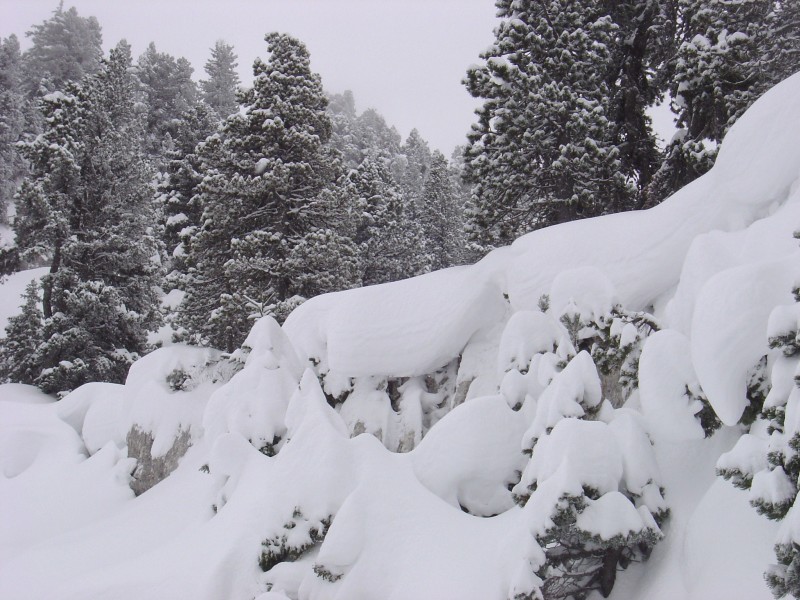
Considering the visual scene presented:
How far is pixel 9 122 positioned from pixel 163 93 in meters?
10.6

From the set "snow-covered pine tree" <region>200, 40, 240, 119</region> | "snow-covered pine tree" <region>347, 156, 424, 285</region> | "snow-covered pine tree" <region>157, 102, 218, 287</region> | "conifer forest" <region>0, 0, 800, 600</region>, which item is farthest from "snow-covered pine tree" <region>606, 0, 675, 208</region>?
"snow-covered pine tree" <region>200, 40, 240, 119</region>

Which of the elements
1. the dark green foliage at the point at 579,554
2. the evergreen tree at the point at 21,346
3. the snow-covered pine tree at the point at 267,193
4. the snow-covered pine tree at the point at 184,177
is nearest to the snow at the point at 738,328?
the dark green foliage at the point at 579,554

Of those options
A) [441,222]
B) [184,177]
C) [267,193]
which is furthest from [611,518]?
[441,222]

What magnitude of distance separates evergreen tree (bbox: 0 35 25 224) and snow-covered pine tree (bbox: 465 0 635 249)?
37.4 m

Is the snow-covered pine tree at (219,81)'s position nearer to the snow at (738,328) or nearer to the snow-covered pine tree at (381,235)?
the snow-covered pine tree at (381,235)

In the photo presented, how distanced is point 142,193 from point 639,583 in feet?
68.6

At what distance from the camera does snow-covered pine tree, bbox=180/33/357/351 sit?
1468 cm

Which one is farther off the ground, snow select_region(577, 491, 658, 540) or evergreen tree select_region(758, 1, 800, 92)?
evergreen tree select_region(758, 1, 800, 92)

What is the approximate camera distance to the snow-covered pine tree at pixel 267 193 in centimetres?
1468

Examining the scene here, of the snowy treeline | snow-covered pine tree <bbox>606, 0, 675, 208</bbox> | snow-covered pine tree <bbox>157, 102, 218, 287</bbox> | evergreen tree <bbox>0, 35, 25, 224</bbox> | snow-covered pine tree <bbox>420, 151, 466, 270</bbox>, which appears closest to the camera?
snow-covered pine tree <bbox>606, 0, 675, 208</bbox>

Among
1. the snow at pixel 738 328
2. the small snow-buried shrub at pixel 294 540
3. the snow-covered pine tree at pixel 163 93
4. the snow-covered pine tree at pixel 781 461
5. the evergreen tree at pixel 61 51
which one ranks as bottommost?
the small snow-buried shrub at pixel 294 540

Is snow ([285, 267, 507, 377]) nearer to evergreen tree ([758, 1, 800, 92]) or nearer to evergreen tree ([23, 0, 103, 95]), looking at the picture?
evergreen tree ([758, 1, 800, 92])

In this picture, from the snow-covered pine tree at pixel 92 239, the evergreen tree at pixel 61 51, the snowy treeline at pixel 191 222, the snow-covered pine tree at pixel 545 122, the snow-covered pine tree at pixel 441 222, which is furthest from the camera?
the evergreen tree at pixel 61 51

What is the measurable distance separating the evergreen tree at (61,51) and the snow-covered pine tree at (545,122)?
46.9 metres
